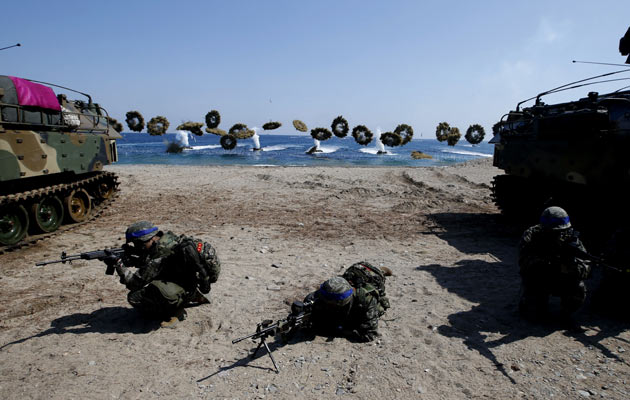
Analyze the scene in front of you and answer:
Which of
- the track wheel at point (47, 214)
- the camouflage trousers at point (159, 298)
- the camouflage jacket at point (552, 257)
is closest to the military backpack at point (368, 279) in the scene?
the camouflage jacket at point (552, 257)

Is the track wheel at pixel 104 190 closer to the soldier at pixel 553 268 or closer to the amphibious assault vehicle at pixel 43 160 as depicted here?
the amphibious assault vehicle at pixel 43 160

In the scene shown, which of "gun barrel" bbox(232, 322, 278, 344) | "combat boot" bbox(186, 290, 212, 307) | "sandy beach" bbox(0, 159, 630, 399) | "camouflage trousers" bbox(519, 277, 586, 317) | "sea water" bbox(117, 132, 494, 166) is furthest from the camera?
"sea water" bbox(117, 132, 494, 166)

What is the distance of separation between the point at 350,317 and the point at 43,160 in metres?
8.15

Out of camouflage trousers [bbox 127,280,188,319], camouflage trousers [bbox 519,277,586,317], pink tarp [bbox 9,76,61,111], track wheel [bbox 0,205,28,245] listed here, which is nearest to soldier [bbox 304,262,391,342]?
camouflage trousers [bbox 127,280,188,319]

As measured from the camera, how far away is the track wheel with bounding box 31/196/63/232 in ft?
28.7

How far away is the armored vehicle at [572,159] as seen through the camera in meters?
7.05

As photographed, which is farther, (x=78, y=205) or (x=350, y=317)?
(x=78, y=205)

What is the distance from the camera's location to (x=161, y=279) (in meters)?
4.83

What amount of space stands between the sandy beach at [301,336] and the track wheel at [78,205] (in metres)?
0.70

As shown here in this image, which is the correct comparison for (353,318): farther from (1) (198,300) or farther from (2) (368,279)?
(1) (198,300)

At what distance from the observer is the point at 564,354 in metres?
4.23

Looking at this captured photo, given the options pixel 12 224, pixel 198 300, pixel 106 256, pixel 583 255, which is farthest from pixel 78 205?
pixel 583 255

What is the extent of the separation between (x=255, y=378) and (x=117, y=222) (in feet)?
27.1

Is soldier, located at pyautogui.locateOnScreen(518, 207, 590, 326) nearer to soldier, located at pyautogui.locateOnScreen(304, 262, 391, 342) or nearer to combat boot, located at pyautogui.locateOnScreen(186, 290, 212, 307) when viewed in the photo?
soldier, located at pyautogui.locateOnScreen(304, 262, 391, 342)
